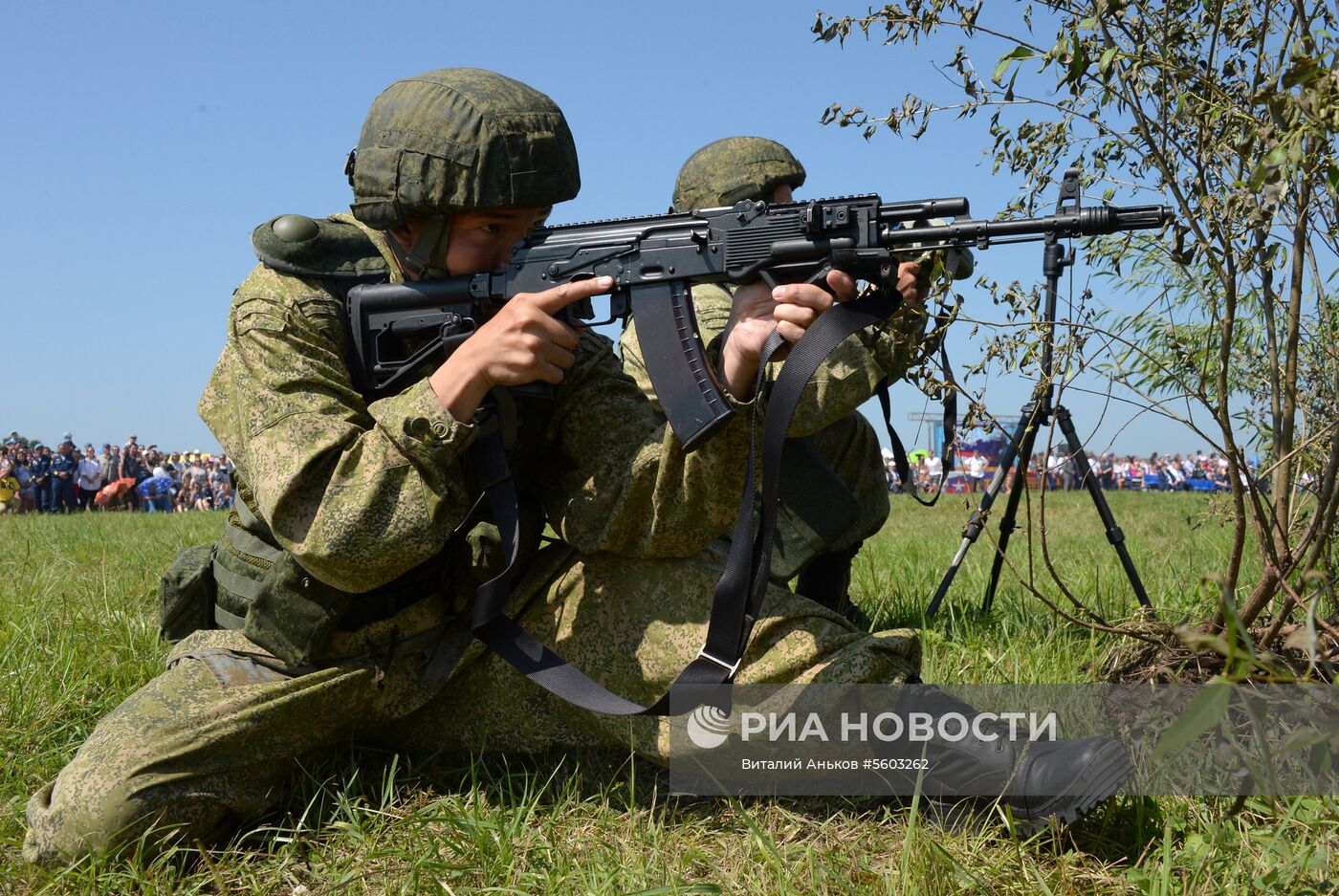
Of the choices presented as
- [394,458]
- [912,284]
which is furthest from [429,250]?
[912,284]

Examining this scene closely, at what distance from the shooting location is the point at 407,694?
3119 millimetres

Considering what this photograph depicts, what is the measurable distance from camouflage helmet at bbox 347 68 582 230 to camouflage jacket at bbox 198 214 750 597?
34 centimetres

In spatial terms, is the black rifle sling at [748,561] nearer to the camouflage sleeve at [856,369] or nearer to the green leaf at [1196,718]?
the camouflage sleeve at [856,369]

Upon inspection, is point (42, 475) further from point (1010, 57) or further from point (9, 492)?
point (1010, 57)

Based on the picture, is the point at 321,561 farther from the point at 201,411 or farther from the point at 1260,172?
the point at 1260,172

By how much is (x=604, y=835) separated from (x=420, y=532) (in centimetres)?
85

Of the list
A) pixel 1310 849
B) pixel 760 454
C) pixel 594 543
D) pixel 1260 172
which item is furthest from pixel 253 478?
pixel 1310 849

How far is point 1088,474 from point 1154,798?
190 cm

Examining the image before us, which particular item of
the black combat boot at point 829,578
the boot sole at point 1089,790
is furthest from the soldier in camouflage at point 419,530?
the black combat boot at point 829,578

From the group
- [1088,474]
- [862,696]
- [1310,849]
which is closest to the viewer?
[1310,849]

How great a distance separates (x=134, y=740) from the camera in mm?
2736

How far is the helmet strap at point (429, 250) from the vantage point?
3.10m

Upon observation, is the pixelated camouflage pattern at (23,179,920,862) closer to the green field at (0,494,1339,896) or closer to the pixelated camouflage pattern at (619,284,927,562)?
the green field at (0,494,1339,896)

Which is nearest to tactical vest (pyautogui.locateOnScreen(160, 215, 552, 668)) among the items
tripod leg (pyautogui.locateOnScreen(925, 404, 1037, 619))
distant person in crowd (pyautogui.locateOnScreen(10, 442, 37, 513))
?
tripod leg (pyautogui.locateOnScreen(925, 404, 1037, 619))
